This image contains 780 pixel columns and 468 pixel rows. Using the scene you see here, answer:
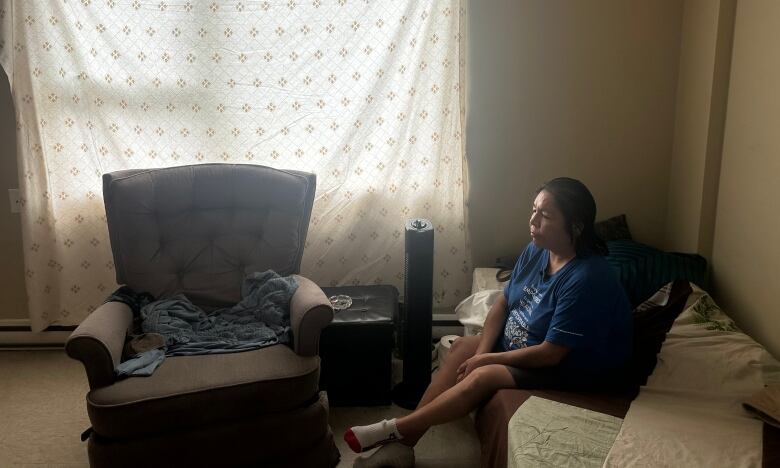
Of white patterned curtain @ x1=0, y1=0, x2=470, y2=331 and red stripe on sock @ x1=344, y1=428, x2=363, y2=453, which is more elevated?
white patterned curtain @ x1=0, y1=0, x2=470, y2=331

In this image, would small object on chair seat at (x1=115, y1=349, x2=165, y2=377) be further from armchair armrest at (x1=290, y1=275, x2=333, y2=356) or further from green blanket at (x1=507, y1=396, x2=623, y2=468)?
green blanket at (x1=507, y1=396, x2=623, y2=468)

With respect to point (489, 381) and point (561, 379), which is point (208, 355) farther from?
point (561, 379)

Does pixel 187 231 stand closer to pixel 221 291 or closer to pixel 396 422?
pixel 221 291

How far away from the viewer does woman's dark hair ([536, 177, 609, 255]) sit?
1.81 metres

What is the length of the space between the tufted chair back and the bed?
109cm

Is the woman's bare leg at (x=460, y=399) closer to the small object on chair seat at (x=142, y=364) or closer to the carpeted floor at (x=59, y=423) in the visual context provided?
the carpeted floor at (x=59, y=423)

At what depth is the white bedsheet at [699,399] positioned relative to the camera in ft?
4.84

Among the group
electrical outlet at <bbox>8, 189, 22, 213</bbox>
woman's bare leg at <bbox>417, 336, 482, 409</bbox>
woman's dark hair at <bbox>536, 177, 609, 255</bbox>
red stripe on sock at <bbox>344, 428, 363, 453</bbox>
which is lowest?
red stripe on sock at <bbox>344, 428, 363, 453</bbox>

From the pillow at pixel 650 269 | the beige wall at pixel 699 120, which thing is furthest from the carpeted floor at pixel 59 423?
the beige wall at pixel 699 120

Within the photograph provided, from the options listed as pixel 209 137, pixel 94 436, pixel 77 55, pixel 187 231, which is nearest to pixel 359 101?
pixel 209 137

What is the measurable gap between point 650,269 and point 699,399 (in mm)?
645

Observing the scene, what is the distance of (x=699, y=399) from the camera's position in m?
1.78

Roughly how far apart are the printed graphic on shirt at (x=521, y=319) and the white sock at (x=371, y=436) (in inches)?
18.5

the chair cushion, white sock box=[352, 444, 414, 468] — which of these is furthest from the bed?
the chair cushion
